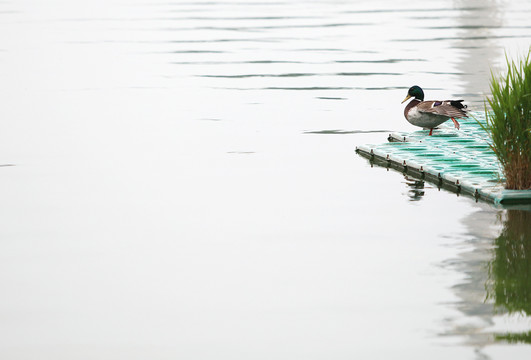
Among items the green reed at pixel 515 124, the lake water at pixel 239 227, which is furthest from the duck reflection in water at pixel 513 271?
the green reed at pixel 515 124

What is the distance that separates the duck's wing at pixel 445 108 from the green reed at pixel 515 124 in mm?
3363

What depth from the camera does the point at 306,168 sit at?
14.0 metres

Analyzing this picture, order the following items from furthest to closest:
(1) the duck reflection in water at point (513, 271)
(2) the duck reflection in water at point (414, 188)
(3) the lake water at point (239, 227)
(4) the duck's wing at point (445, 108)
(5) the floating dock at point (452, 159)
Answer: (4) the duck's wing at point (445, 108) → (2) the duck reflection in water at point (414, 188) → (5) the floating dock at point (452, 159) → (1) the duck reflection in water at point (513, 271) → (3) the lake water at point (239, 227)

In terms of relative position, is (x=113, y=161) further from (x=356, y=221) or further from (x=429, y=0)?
(x=429, y=0)

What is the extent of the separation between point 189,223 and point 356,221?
5.01ft

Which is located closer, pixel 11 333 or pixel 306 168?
pixel 11 333

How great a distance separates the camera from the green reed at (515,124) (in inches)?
453

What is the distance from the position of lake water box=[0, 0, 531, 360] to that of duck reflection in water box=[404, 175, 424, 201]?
0.10ft

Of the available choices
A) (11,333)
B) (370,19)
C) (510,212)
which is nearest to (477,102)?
(510,212)

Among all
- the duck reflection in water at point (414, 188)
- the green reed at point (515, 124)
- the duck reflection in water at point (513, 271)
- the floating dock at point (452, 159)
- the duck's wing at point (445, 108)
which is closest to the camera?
the duck reflection in water at point (513, 271)

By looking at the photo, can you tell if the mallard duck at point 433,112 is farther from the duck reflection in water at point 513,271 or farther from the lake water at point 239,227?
the duck reflection in water at point 513,271

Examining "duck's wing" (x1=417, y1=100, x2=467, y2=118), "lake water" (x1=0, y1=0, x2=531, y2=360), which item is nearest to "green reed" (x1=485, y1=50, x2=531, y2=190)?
"lake water" (x1=0, y1=0, x2=531, y2=360)

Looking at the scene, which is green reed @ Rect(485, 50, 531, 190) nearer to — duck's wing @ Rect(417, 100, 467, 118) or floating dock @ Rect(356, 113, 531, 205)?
floating dock @ Rect(356, 113, 531, 205)

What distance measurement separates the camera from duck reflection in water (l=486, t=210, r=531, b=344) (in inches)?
328
